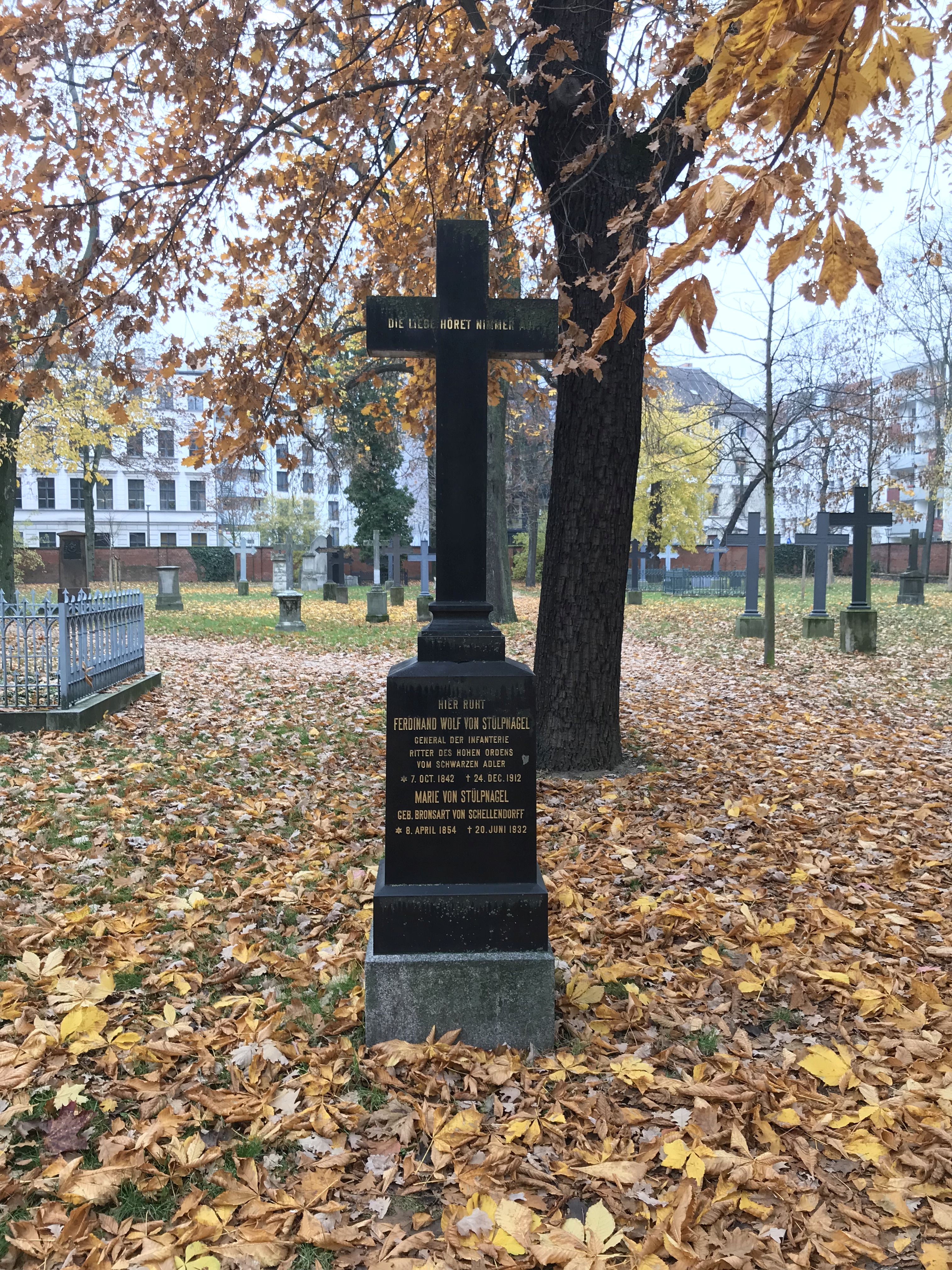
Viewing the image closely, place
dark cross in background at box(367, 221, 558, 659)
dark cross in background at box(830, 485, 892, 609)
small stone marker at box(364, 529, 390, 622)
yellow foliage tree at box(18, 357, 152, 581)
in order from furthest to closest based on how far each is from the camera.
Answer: small stone marker at box(364, 529, 390, 622) < yellow foliage tree at box(18, 357, 152, 581) < dark cross in background at box(830, 485, 892, 609) < dark cross in background at box(367, 221, 558, 659)

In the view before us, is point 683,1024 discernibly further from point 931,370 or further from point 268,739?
point 931,370

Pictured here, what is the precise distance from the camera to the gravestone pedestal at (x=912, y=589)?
2532 cm

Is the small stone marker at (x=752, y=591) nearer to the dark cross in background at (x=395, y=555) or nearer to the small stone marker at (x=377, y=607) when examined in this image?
the small stone marker at (x=377, y=607)

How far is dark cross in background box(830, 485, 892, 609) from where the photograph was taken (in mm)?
14781

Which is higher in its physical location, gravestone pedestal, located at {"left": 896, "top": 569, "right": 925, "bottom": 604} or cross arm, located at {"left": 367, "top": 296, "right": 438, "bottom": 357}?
cross arm, located at {"left": 367, "top": 296, "right": 438, "bottom": 357}

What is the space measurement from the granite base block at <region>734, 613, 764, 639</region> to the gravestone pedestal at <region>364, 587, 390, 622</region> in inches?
338

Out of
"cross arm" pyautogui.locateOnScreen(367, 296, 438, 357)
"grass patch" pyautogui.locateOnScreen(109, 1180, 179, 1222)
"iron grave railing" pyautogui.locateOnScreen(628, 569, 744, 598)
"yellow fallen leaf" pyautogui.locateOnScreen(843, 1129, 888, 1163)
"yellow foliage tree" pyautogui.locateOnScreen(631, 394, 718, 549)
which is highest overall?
"yellow foliage tree" pyautogui.locateOnScreen(631, 394, 718, 549)

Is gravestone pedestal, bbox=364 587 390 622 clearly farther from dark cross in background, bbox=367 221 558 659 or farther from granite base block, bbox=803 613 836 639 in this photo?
dark cross in background, bbox=367 221 558 659

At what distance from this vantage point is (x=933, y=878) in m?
4.71

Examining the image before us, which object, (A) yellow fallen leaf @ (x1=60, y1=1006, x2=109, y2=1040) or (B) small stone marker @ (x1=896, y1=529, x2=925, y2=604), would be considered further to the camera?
(B) small stone marker @ (x1=896, y1=529, x2=925, y2=604)

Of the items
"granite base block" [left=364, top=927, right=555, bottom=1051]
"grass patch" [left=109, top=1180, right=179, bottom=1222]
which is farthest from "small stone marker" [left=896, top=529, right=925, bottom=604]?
"grass patch" [left=109, top=1180, right=179, bottom=1222]

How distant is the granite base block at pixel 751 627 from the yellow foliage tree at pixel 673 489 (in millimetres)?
17648

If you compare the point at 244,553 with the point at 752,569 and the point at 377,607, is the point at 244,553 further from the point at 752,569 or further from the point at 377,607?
the point at 752,569

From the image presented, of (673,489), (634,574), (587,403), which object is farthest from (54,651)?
(673,489)
